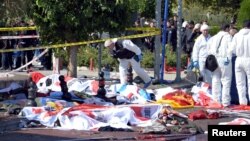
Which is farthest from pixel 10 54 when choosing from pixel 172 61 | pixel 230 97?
pixel 230 97

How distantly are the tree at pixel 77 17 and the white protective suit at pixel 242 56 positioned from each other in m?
4.59

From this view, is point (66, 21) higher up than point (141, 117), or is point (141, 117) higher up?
point (66, 21)

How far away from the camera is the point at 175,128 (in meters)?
14.4

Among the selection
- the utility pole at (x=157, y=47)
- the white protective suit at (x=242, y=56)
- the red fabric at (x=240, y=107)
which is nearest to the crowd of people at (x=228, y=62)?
the white protective suit at (x=242, y=56)

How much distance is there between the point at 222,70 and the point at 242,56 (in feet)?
2.68

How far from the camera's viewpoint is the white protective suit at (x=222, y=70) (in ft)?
59.0

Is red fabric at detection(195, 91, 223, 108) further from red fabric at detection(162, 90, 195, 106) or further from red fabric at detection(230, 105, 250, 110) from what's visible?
red fabric at detection(230, 105, 250, 110)

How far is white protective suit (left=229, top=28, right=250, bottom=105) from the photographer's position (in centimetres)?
1742

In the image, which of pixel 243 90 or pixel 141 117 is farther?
pixel 243 90

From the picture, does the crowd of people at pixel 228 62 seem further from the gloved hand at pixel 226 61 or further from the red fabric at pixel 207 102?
the red fabric at pixel 207 102

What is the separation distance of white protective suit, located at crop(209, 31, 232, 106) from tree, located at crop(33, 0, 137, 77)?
385 centimetres

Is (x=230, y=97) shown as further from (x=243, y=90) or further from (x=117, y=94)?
(x=117, y=94)

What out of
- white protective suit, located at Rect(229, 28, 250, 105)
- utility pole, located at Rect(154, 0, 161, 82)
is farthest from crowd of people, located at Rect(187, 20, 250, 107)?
utility pole, located at Rect(154, 0, 161, 82)

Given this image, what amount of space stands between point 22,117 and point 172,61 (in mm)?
13699
